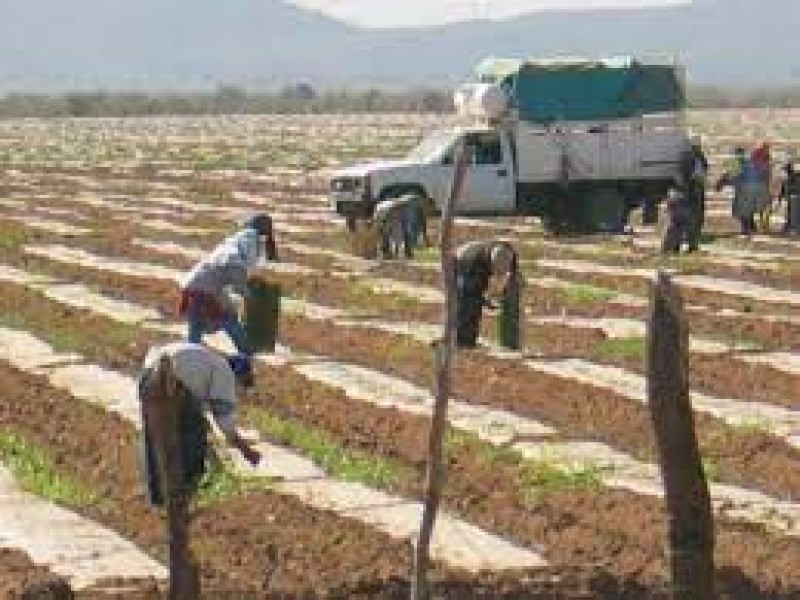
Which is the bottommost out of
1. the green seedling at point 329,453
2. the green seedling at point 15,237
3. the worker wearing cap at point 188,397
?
the green seedling at point 15,237

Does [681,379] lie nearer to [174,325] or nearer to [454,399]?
[454,399]

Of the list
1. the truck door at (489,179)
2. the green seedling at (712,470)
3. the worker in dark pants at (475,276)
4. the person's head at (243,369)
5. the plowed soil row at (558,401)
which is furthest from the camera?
the truck door at (489,179)

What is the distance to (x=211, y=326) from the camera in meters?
14.6

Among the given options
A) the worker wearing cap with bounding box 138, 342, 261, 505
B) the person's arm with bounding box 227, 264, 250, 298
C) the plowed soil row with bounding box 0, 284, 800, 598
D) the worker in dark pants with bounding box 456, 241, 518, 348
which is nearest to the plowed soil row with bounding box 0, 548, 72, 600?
the worker wearing cap with bounding box 138, 342, 261, 505

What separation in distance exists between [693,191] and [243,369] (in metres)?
13.2

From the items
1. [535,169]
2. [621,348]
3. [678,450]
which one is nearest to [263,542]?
[678,450]

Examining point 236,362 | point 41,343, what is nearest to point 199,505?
point 236,362

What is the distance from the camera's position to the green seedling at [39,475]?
1172 cm

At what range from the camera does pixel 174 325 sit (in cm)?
1891

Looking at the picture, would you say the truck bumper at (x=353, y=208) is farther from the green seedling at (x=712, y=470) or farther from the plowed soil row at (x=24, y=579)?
the plowed soil row at (x=24, y=579)

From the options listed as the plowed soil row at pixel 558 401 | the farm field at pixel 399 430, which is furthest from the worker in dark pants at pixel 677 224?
the plowed soil row at pixel 558 401

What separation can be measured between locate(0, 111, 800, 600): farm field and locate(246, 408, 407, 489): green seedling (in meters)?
0.03

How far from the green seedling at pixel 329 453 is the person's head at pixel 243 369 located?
1.18 feet

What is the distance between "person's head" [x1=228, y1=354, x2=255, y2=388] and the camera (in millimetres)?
14395
